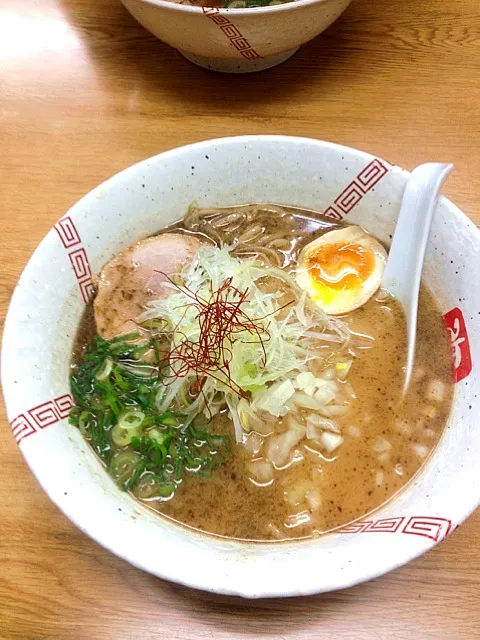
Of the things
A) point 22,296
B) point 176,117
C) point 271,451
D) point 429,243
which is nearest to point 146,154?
point 176,117

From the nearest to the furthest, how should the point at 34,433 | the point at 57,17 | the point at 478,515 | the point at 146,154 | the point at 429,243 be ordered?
the point at 34,433 < the point at 478,515 < the point at 429,243 < the point at 146,154 < the point at 57,17

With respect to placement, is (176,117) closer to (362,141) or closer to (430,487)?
(362,141)

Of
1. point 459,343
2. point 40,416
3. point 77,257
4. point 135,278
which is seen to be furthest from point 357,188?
point 40,416

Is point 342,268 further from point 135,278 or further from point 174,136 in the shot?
point 174,136

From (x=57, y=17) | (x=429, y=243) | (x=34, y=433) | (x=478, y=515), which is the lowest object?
(x=478, y=515)

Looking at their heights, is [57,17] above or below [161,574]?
above

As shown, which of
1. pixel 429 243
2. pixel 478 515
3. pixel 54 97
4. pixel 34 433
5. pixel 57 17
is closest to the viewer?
pixel 34 433

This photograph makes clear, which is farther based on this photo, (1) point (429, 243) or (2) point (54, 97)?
(2) point (54, 97)
